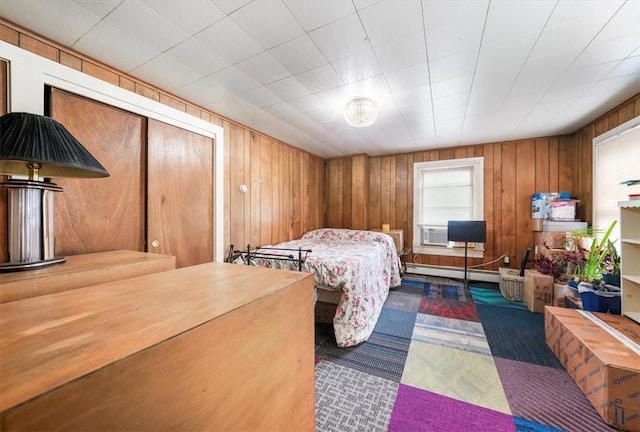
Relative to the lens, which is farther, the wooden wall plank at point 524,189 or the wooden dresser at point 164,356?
the wooden wall plank at point 524,189

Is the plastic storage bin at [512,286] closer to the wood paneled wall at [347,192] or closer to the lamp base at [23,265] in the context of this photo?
the wood paneled wall at [347,192]

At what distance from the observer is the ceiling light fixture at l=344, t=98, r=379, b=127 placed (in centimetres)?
239

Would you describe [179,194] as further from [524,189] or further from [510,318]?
[524,189]

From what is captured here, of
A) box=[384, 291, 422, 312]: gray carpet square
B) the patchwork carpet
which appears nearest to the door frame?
the patchwork carpet

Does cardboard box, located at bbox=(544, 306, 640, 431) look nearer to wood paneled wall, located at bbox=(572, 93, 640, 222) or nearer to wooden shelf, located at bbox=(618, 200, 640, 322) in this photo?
wooden shelf, located at bbox=(618, 200, 640, 322)

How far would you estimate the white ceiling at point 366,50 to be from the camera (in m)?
1.39

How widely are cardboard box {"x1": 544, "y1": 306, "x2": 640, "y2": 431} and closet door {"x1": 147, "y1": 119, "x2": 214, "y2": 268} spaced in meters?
3.15

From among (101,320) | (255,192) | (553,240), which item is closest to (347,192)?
(255,192)

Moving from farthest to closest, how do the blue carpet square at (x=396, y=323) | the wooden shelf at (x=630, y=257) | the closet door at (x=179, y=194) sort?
the blue carpet square at (x=396, y=323), the closet door at (x=179, y=194), the wooden shelf at (x=630, y=257)

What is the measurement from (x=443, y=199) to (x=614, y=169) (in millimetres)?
1971

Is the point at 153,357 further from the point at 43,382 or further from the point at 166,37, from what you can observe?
the point at 166,37

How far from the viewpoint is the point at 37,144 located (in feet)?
3.67

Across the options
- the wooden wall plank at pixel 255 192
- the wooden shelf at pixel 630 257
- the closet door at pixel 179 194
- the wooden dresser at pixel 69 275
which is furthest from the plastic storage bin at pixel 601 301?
the closet door at pixel 179 194

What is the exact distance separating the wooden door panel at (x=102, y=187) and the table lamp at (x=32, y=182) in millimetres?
522
